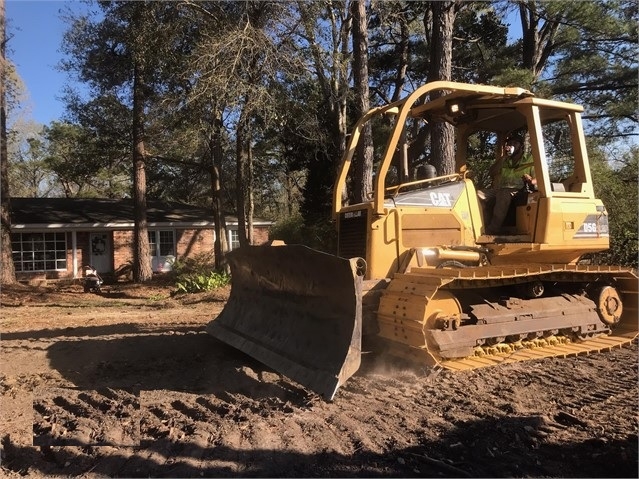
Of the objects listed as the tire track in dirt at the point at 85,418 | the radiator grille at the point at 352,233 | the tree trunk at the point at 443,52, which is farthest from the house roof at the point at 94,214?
the radiator grille at the point at 352,233

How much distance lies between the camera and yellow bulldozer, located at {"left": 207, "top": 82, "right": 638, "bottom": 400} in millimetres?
5227

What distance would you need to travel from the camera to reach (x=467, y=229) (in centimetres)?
640

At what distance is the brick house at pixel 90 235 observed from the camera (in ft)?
66.3

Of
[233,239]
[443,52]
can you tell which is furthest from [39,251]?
[443,52]

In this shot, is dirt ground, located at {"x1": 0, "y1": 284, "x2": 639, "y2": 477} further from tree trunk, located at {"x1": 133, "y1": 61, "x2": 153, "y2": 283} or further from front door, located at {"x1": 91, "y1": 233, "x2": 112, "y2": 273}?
front door, located at {"x1": 91, "y1": 233, "x2": 112, "y2": 273}

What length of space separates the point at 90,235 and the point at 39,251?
75.6 inches

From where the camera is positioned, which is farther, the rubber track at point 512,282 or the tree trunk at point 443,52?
the tree trunk at point 443,52

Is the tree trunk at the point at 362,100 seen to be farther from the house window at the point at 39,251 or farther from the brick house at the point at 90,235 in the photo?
the house window at the point at 39,251

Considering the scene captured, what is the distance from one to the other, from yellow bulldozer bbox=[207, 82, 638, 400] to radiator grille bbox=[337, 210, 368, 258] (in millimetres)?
22

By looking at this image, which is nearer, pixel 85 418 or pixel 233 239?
pixel 85 418

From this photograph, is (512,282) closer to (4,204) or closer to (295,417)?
(295,417)

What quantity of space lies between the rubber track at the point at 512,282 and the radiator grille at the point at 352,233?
585 mm

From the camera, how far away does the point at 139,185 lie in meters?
18.1

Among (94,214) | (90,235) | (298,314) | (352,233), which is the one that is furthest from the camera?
(94,214)
